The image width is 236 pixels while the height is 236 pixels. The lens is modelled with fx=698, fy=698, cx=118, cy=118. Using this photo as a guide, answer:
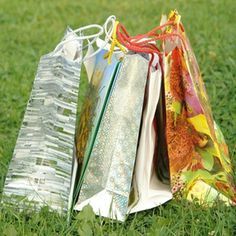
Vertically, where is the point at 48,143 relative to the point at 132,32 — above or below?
Answer: below

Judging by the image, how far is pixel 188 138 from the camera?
7.63 feet

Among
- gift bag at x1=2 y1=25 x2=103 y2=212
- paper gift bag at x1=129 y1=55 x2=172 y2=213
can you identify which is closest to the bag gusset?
gift bag at x1=2 y1=25 x2=103 y2=212

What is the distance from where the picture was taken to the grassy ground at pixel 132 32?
2.18 metres

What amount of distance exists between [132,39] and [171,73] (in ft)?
0.58

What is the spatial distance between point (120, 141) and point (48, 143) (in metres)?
0.23

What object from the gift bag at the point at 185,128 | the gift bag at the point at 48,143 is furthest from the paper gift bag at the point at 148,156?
the gift bag at the point at 48,143

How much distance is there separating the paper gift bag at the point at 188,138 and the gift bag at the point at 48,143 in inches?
12.4

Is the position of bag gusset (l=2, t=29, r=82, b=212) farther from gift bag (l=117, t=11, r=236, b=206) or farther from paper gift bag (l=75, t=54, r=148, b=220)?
gift bag (l=117, t=11, r=236, b=206)

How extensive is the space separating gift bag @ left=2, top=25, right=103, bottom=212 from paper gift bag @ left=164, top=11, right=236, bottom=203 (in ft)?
1.03

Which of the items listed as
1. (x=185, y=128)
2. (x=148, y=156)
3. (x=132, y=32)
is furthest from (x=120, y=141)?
(x=132, y=32)

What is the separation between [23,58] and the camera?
429cm

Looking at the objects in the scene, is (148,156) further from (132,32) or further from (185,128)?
(132,32)

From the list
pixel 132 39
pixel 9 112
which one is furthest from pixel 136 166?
pixel 9 112

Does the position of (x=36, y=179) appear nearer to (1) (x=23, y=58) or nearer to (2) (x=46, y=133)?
(2) (x=46, y=133)
